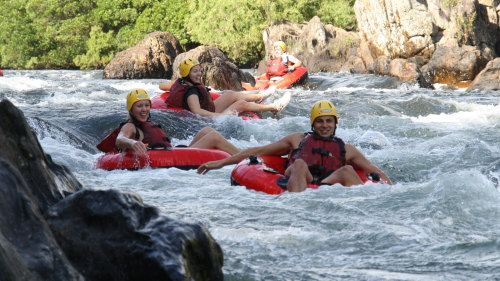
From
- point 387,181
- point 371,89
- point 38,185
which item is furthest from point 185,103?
point 371,89

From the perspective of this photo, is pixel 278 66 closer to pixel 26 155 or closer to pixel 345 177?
pixel 345 177

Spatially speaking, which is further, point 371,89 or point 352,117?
point 371,89

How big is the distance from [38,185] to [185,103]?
669 cm

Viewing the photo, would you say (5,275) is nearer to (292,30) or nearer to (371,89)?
(371,89)

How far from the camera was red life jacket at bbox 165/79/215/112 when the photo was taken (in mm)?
9359

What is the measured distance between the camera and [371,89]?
1672cm

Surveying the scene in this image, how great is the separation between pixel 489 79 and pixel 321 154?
1181 centimetres

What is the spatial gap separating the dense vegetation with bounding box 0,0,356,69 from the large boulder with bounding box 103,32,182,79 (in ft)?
22.5

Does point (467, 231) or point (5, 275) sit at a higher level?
point (5, 275)

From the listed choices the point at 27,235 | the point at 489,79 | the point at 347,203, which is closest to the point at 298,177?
the point at 347,203

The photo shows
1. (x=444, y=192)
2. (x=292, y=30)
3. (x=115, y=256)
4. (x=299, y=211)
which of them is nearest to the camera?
(x=115, y=256)

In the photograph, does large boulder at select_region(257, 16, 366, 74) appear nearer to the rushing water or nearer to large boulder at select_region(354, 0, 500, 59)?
large boulder at select_region(354, 0, 500, 59)

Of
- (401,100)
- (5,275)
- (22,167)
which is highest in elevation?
(22,167)

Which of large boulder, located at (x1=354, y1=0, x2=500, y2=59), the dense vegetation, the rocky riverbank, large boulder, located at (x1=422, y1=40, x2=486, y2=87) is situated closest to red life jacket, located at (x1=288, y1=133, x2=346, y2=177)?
the rocky riverbank
